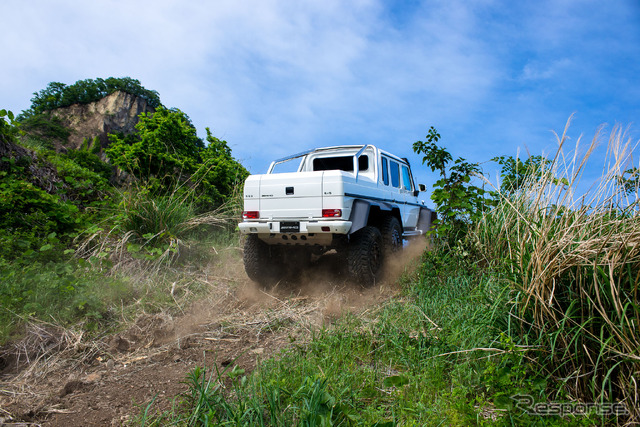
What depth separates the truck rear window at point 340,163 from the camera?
23.2 feet

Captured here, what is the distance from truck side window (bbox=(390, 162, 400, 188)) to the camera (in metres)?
7.46

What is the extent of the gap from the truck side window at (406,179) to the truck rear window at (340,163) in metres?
1.31

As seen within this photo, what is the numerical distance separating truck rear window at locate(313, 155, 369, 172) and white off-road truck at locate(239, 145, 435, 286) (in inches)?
0.7

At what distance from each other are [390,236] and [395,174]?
160cm

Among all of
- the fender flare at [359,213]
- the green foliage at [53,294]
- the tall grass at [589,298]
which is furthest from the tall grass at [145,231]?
the tall grass at [589,298]

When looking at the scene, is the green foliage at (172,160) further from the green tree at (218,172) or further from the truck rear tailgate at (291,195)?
the truck rear tailgate at (291,195)

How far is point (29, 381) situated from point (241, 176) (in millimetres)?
7342

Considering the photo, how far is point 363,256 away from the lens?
18.6 feet

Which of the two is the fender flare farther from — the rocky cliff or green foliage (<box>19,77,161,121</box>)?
green foliage (<box>19,77,161,121</box>)

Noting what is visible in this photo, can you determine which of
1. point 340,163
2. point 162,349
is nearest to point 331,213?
point 340,163

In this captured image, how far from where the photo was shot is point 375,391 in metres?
2.76

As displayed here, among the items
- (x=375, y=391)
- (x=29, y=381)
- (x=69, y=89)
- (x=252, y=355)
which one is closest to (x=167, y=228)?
(x=29, y=381)

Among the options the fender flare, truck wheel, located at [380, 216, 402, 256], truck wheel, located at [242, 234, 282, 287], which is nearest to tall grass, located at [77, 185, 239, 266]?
truck wheel, located at [242, 234, 282, 287]

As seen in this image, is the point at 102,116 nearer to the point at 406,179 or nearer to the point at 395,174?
the point at 406,179
